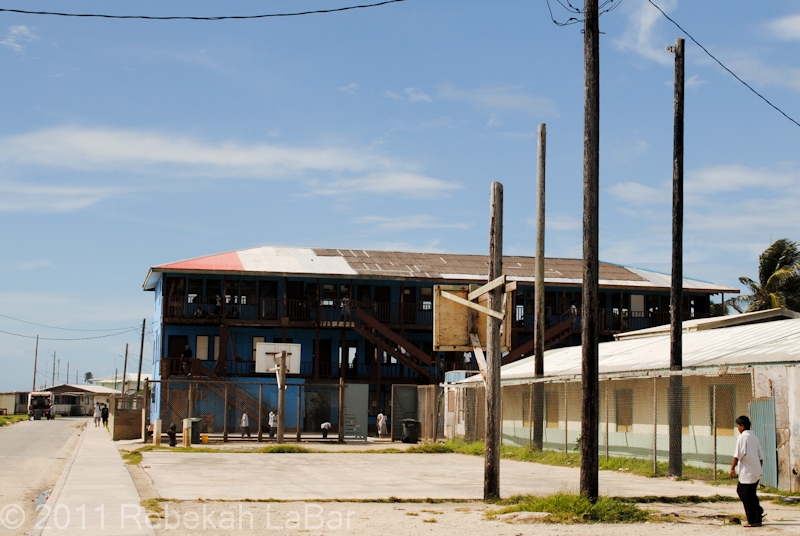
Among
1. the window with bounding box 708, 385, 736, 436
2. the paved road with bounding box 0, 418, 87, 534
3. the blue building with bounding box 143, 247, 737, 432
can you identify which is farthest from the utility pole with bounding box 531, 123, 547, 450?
the blue building with bounding box 143, 247, 737, 432

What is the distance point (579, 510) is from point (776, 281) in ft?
147

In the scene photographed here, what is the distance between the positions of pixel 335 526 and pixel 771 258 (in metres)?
48.6

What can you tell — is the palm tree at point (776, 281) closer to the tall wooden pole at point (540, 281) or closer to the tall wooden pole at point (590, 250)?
the tall wooden pole at point (540, 281)

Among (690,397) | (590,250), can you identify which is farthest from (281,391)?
(590,250)

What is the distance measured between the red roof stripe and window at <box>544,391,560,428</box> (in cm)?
2168

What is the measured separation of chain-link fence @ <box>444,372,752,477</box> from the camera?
20406 millimetres

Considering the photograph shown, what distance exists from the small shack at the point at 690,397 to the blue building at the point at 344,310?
12640 mm

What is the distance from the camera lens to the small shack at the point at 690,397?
16.6 metres

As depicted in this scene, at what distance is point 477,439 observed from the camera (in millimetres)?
31500

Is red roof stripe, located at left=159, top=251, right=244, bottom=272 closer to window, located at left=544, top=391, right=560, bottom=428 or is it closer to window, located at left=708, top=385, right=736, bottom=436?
window, located at left=544, top=391, right=560, bottom=428

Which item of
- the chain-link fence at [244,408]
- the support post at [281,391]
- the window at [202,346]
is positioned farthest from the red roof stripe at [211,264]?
Result: the support post at [281,391]

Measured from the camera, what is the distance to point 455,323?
13844 mm

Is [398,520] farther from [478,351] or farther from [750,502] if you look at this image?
[750,502]

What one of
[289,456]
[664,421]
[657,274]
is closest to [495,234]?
[664,421]
